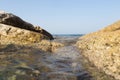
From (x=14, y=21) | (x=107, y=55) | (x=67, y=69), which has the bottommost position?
(x=67, y=69)

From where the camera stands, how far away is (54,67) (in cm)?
843

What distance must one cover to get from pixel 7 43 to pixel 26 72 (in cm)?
781

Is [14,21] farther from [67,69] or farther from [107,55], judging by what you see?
[107,55]

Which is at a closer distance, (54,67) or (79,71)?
(79,71)

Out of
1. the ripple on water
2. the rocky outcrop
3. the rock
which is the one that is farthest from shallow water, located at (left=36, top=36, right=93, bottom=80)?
the rock

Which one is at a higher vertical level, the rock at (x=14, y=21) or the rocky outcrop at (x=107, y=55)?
the rock at (x=14, y=21)

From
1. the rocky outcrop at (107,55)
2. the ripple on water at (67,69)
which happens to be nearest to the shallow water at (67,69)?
the ripple on water at (67,69)

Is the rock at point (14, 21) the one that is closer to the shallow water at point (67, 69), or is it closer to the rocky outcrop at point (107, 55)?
the shallow water at point (67, 69)

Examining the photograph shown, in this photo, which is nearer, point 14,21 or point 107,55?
point 107,55

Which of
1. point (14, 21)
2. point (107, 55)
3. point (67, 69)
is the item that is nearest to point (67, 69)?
point (67, 69)

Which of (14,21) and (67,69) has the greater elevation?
(14,21)

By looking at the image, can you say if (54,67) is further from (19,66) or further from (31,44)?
(31,44)

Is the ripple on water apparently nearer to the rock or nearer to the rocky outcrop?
the rocky outcrop

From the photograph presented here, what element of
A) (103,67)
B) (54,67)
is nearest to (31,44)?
(54,67)
